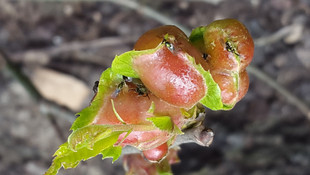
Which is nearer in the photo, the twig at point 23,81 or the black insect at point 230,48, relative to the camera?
the black insect at point 230,48

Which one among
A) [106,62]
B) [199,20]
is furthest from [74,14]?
[199,20]

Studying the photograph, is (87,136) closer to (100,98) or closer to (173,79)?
(100,98)

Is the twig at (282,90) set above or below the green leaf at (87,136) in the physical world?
above

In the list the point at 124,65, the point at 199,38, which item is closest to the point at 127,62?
the point at 124,65

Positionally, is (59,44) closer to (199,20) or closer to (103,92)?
(199,20)

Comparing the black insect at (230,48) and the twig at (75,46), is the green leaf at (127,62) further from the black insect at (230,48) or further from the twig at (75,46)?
the twig at (75,46)

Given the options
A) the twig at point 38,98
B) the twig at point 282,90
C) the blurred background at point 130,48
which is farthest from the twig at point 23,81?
the twig at point 282,90

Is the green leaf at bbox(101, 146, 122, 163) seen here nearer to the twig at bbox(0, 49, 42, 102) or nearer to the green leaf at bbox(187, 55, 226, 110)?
the green leaf at bbox(187, 55, 226, 110)

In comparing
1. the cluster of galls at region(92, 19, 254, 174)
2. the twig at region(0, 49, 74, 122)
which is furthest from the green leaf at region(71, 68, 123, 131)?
the twig at region(0, 49, 74, 122)
